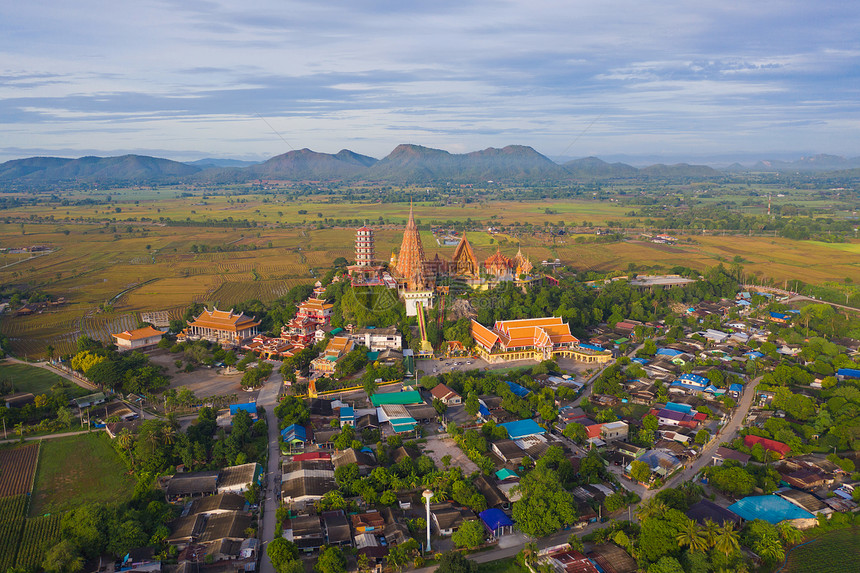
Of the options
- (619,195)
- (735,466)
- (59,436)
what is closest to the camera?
(735,466)

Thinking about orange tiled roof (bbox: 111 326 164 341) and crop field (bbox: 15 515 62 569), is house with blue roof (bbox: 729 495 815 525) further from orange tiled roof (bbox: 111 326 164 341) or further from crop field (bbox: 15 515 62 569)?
orange tiled roof (bbox: 111 326 164 341)

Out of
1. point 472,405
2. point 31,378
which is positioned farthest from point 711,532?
point 31,378

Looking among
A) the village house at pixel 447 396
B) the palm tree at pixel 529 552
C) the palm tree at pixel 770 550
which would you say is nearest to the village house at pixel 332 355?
the village house at pixel 447 396

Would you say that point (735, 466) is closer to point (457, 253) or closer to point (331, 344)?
point (331, 344)

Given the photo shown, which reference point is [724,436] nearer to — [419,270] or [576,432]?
[576,432]

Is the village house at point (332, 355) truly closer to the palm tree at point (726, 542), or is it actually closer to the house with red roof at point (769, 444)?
the house with red roof at point (769, 444)

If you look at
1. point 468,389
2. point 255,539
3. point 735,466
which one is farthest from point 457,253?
point 255,539
